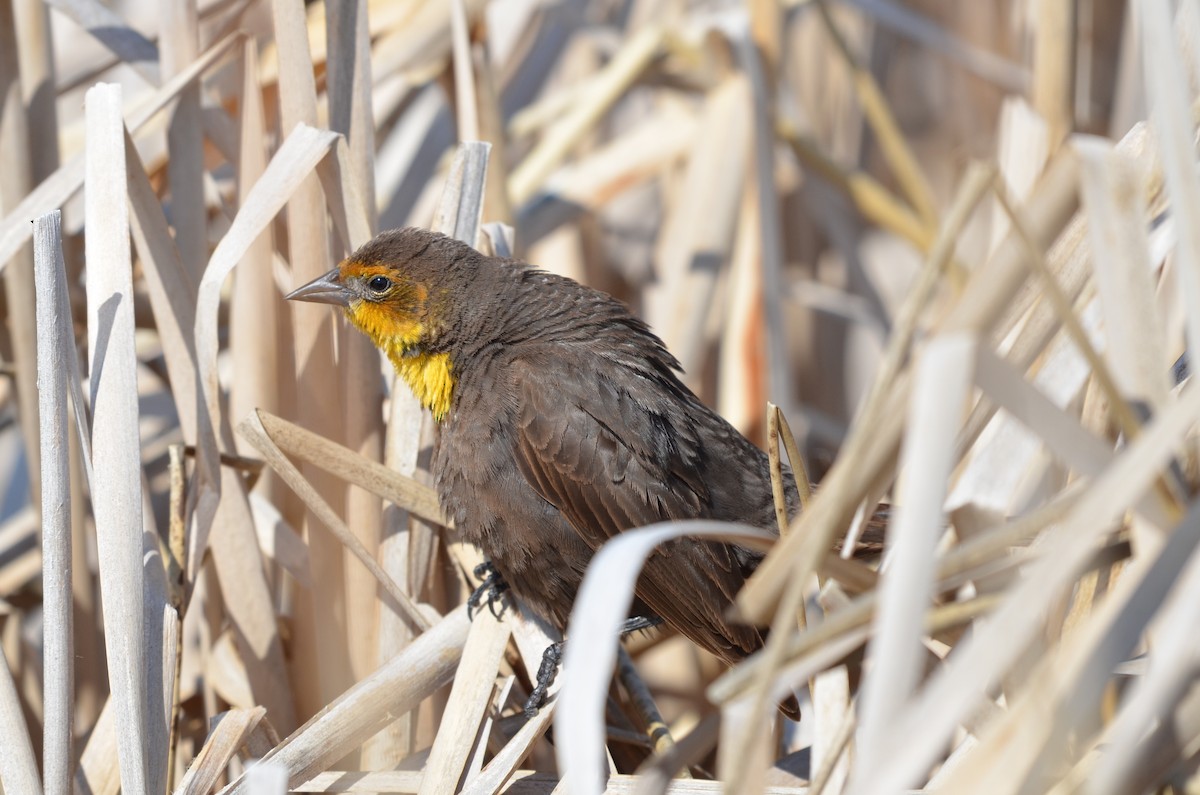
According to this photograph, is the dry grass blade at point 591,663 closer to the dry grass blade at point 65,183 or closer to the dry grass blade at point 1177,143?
the dry grass blade at point 1177,143

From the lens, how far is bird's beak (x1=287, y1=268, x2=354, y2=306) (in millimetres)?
2484

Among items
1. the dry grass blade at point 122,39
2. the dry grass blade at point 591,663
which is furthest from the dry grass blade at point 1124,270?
the dry grass blade at point 122,39

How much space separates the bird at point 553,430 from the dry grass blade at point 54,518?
26.3 inches

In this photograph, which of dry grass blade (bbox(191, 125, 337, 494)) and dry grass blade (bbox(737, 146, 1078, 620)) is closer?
dry grass blade (bbox(737, 146, 1078, 620))

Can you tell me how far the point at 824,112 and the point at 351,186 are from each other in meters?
2.87

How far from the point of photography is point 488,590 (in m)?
2.58

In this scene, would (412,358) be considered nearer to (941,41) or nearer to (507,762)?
(507,762)

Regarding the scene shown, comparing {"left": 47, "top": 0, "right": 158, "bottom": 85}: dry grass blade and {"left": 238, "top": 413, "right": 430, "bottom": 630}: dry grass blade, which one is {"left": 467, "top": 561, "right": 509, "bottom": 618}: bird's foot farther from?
{"left": 47, "top": 0, "right": 158, "bottom": 85}: dry grass blade

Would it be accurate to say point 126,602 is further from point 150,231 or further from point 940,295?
point 940,295

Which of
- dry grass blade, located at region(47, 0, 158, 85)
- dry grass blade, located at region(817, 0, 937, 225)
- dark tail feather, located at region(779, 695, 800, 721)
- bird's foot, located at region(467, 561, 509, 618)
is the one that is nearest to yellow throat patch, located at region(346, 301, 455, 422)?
bird's foot, located at region(467, 561, 509, 618)

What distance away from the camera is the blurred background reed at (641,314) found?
4.18 feet

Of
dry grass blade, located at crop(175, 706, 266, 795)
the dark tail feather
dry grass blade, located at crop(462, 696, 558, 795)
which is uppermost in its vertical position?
dry grass blade, located at crop(175, 706, 266, 795)

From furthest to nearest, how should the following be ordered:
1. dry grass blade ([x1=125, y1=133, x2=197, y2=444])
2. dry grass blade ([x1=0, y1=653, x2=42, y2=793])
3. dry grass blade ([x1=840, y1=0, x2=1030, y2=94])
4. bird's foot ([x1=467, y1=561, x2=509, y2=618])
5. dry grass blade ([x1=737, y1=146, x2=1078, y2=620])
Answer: dry grass blade ([x1=840, y1=0, x2=1030, y2=94]) → bird's foot ([x1=467, y1=561, x2=509, y2=618]) → dry grass blade ([x1=125, y1=133, x2=197, y2=444]) → dry grass blade ([x1=0, y1=653, x2=42, y2=793]) → dry grass blade ([x1=737, y1=146, x2=1078, y2=620])

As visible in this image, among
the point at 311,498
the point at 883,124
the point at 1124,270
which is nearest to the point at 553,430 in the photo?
the point at 311,498
